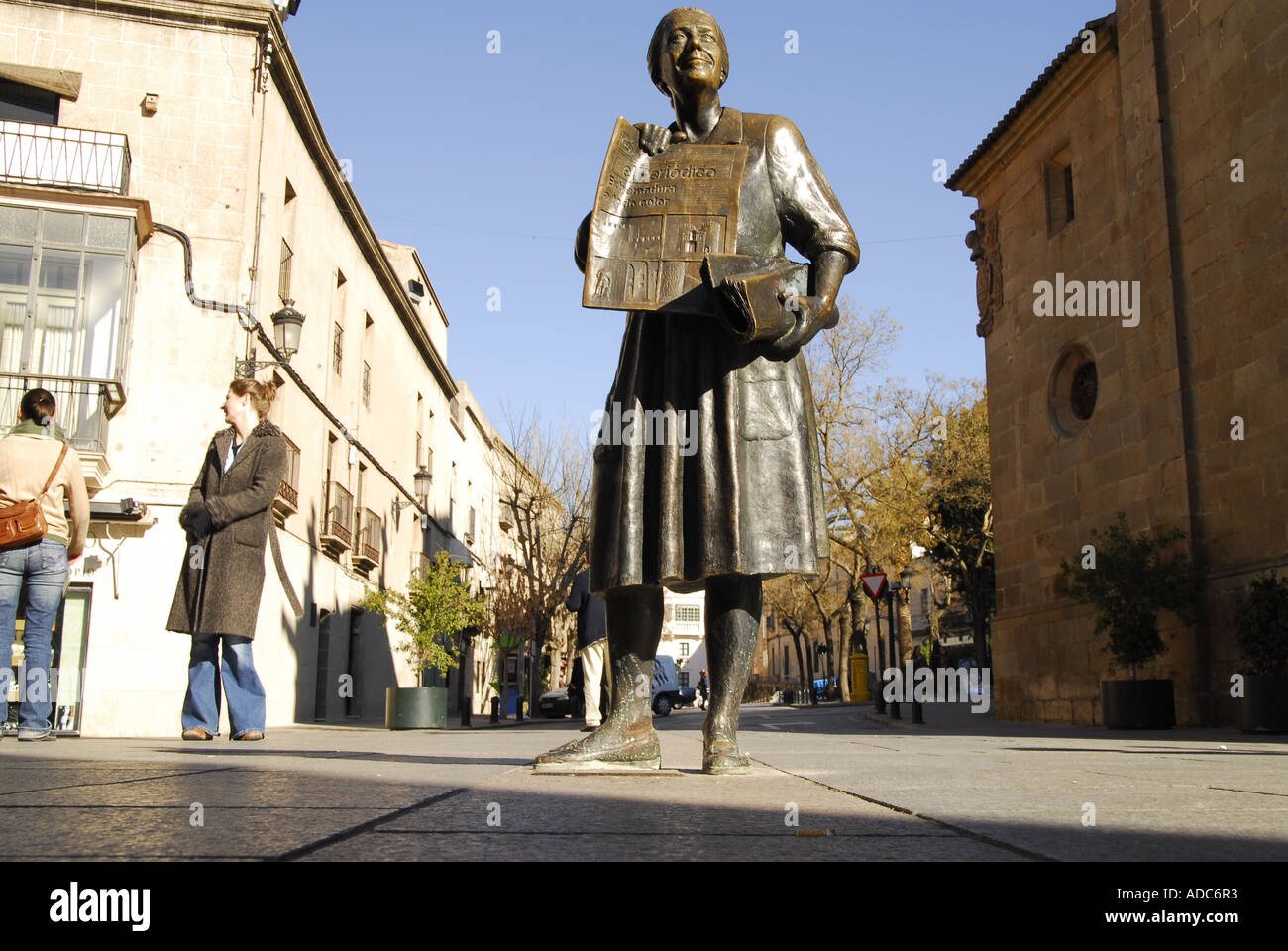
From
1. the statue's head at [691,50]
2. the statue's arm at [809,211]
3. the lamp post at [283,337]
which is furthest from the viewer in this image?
the lamp post at [283,337]

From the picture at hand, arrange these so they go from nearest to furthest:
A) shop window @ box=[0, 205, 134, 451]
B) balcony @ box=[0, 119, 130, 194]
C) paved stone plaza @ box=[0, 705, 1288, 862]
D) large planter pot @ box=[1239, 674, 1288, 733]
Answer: paved stone plaza @ box=[0, 705, 1288, 862] → large planter pot @ box=[1239, 674, 1288, 733] → shop window @ box=[0, 205, 134, 451] → balcony @ box=[0, 119, 130, 194]

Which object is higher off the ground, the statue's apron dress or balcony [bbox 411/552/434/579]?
balcony [bbox 411/552/434/579]

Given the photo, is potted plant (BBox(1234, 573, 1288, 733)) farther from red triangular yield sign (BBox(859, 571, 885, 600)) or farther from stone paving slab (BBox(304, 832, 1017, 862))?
stone paving slab (BBox(304, 832, 1017, 862))

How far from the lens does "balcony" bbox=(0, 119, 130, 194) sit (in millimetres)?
15016

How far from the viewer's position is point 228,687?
6.23 m

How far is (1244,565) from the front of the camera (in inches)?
475

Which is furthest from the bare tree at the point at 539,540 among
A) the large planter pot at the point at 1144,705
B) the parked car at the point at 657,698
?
the large planter pot at the point at 1144,705

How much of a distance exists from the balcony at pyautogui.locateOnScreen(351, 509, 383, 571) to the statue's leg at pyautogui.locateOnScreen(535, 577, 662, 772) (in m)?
19.7

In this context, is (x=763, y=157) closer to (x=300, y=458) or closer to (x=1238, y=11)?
(x=1238, y=11)

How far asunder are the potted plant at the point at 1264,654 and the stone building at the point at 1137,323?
2.49 ft

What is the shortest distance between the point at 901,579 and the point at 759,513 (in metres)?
19.5

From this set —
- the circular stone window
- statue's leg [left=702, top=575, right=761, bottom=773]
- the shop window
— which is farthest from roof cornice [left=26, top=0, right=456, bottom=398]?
statue's leg [left=702, top=575, right=761, bottom=773]

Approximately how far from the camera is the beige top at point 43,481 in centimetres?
657

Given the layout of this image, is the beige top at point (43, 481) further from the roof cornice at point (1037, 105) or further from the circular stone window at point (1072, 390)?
the roof cornice at point (1037, 105)
